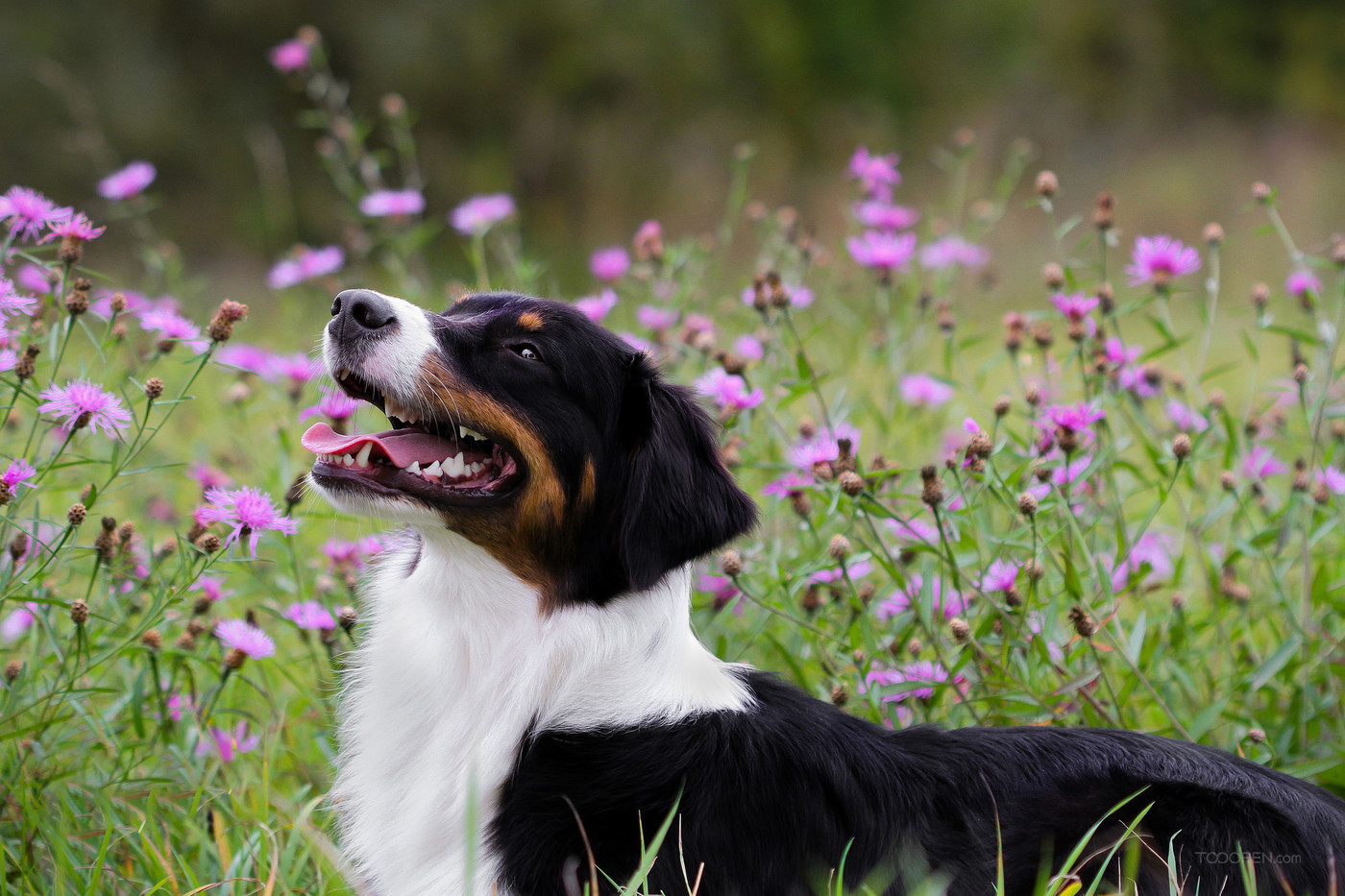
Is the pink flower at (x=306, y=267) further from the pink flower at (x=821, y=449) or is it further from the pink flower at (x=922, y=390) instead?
the pink flower at (x=922, y=390)

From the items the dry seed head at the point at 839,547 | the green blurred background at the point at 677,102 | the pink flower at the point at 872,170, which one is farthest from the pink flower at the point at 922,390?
the green blurred background at the point at 677,102

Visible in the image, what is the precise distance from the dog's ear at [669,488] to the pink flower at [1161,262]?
138 centimetres

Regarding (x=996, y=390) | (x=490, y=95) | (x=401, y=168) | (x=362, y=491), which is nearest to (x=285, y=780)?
(x=362, y=491)

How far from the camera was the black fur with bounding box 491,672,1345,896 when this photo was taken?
2.33 meters

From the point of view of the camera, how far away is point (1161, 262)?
322 cm

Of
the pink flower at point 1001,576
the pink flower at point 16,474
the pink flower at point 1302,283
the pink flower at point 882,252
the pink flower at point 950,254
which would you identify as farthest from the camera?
the pink flower at point 950,254

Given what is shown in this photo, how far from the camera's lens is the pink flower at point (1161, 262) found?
3.21 meters

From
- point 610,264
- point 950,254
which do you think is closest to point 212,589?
point 610,264

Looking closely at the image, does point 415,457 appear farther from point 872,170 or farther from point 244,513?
point 872,170

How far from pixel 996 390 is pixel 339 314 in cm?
624

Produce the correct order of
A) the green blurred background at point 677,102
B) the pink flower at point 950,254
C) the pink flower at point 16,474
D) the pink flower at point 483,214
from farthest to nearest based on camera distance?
the green blurred background at point 677,102 < the pink flower at point 950,254 < the pink flower at point 483,214 < the pink flower at point 16,474

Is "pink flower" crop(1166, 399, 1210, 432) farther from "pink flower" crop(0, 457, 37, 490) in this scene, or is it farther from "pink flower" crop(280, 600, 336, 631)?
"pink flower" crop(0, 457, 37, 490)

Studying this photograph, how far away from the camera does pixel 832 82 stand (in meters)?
13.7

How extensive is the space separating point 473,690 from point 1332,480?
2381 mm
